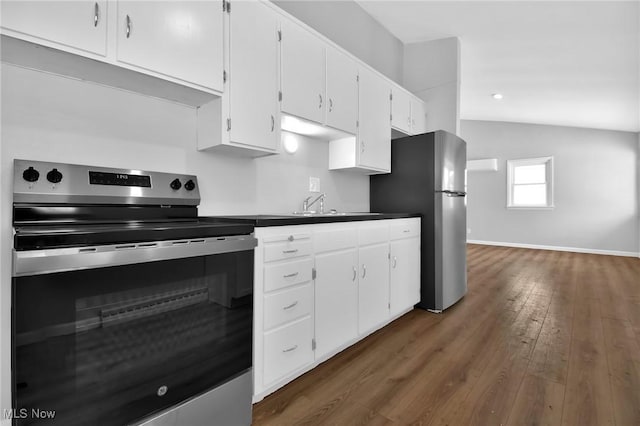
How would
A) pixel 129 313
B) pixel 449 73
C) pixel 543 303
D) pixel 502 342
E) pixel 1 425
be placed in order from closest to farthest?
pixel 129 313, pixel 1 425, pixel 502 342, pixel 543 303, pixel 449 73

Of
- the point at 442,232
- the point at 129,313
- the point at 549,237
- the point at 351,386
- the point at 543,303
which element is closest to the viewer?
the point at 129,313

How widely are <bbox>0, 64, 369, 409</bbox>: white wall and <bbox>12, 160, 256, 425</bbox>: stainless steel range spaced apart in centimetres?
8

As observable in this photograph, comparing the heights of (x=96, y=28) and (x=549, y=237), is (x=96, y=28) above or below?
above

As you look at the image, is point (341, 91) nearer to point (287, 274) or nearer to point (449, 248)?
point (287, 274)

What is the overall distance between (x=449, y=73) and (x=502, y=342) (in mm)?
3019

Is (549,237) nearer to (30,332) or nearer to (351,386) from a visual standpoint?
(351,386)

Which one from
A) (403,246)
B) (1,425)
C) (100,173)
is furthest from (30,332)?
(403,246)

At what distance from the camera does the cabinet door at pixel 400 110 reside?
3.14 m

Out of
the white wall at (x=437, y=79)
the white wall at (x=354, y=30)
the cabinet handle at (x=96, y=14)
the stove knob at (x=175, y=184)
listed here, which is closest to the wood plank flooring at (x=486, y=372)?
the stove knob at (x=175, y=184)

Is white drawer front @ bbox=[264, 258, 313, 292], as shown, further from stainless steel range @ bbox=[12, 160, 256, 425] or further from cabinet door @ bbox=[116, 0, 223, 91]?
cabinet door @ bbox=[116, 0, 223, 91]

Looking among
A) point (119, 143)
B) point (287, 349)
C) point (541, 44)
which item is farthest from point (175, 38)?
point (541, 44)

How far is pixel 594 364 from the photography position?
1.97m

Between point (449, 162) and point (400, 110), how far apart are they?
2.49 feet

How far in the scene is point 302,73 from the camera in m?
2.10
